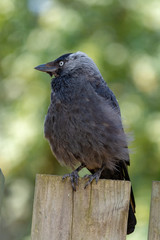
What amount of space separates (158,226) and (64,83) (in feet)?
7.56

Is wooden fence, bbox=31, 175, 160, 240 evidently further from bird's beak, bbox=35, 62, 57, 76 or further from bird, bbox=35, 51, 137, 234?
bird's beak, bbox=35, 62, 57, 76

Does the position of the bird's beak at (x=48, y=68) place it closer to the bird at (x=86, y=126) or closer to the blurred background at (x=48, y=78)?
the bird at (x=86, y=126)

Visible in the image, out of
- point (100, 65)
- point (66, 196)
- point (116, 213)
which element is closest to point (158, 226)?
point (116, 213)

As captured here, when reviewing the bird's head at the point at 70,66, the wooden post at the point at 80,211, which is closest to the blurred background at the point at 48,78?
the bird's head at the point at 70,66

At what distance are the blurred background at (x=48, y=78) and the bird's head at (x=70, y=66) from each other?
2.39 m

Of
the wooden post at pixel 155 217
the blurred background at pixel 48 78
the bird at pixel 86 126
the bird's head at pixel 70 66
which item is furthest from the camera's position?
the blurred background at pixel 48 78

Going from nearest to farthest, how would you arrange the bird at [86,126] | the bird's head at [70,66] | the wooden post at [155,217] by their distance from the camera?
the wooden post at [155,217] → the bird at [86,126] → the bird's head at [70,66]

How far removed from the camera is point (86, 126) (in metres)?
4.10

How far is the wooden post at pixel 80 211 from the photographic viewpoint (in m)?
2.56

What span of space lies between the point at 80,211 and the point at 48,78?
16.9 feet

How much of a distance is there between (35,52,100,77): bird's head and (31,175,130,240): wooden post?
2157 mm

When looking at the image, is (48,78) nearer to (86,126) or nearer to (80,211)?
(86,126)

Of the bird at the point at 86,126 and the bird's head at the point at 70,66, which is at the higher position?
the bird's head at the point at 70,66

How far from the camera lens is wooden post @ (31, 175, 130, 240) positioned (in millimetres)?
2562
